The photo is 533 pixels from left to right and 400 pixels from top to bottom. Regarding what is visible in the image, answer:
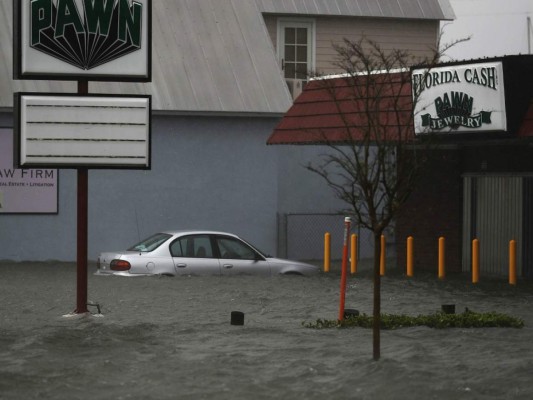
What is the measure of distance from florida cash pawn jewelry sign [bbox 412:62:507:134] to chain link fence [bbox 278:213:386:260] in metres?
9.29

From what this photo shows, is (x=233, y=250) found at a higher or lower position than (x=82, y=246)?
lower

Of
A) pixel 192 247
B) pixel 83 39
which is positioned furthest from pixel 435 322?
pixel 192 247

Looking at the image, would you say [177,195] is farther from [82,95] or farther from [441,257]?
[82,95]

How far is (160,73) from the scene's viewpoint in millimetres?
33312

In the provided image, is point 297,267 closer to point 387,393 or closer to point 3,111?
point 3,111

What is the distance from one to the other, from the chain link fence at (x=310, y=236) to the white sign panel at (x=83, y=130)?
53.6 feet

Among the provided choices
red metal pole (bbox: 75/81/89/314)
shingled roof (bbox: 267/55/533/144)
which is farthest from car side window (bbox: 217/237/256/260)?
red metal pole (bbox: 75/81/89/314)

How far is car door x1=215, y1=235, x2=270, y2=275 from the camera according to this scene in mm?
24562

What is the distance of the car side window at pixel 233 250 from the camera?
81.3 feet

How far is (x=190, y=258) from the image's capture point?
24219 mm

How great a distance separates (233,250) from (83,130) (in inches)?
312

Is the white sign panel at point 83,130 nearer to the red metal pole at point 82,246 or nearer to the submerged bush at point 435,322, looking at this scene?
the red metal pole at point 82,246

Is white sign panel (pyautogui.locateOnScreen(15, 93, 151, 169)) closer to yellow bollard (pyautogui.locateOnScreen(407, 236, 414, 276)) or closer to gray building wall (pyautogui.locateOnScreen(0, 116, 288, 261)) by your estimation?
yellow bollard (pyautogui.locateOnScreen(407, 236, 414, 276))

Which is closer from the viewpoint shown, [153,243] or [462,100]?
[462,100]
